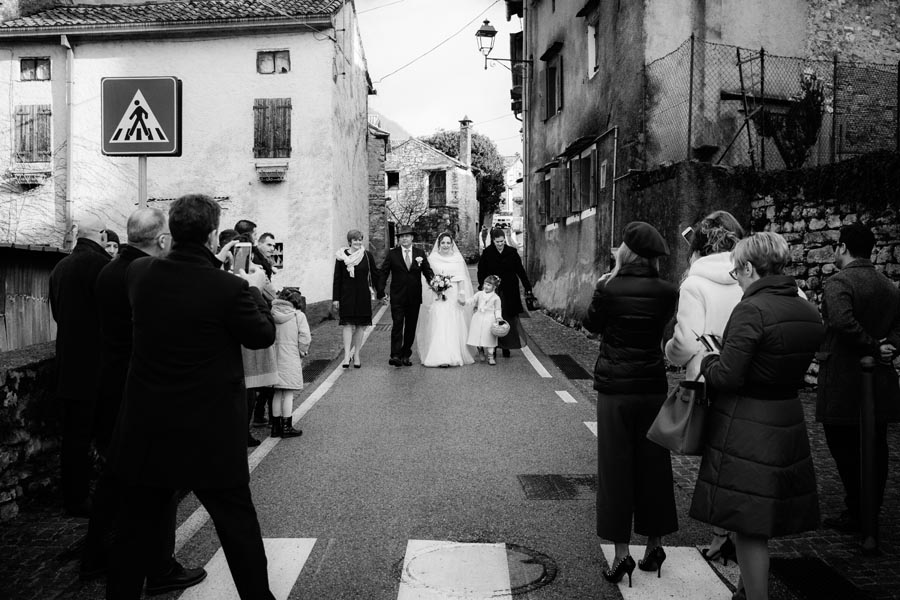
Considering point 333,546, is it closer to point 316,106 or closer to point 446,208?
point 316,106

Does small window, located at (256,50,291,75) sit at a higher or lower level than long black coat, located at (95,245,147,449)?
higher

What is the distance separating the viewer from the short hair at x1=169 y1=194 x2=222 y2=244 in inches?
146

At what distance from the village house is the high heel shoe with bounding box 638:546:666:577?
65.7ft

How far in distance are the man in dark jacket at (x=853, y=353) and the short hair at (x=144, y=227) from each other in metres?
4.15

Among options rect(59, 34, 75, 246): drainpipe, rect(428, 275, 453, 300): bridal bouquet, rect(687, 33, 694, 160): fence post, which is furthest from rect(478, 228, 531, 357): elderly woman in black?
rect(59, 34, 75, 246): drainpipe

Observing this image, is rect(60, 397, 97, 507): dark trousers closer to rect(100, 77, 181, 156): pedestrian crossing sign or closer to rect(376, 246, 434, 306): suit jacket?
rect(100, 77, 181, 156): pedestrian crossing sign

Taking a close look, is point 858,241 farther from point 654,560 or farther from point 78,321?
point 78,321

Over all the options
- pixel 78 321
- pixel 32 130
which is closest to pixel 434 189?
pixel 32 130

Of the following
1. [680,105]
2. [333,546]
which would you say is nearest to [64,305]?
[333,546]

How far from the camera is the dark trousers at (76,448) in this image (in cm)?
540

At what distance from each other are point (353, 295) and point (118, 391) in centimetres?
797

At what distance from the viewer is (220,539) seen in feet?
12.1

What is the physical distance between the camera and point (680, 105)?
15.0m

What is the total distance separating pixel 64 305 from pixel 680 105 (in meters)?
12.2
